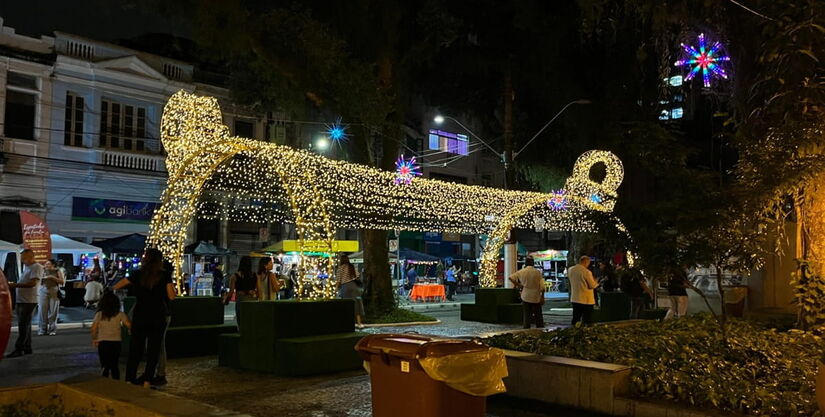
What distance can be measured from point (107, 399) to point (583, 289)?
391 inches

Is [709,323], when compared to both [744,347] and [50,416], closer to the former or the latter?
[744,347]

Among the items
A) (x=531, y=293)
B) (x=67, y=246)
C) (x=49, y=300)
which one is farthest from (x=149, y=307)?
(x=67, y=246)

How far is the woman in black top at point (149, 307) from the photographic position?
26.6 feet

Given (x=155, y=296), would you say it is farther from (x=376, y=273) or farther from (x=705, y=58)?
(x=376, y=273)

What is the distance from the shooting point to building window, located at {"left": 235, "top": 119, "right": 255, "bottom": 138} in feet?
106

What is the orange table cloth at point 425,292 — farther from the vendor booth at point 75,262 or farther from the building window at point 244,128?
the vendor booth at point 75,262

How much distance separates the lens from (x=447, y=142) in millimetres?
42250

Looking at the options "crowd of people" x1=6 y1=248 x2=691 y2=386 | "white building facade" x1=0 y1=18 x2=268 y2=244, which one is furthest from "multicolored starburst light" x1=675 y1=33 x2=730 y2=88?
"white building facade" x1=0 y1=18 x2=268 y2=244

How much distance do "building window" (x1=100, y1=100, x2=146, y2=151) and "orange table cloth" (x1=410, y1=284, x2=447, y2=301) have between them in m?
12.5

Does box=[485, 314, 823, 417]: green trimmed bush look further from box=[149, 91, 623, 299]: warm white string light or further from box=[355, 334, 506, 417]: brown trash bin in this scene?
box=[355, 334, 506, 417]: brown trash bin

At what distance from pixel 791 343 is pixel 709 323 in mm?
1618

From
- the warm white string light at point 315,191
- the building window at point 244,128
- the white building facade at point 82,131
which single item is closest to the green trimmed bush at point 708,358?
the warm white string light at point 315,191

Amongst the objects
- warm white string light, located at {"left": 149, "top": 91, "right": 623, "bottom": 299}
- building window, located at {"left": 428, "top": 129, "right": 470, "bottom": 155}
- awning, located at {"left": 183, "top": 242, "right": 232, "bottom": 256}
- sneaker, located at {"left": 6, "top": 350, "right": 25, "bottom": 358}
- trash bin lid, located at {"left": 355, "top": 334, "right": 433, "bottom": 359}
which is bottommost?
sneaker, located at {"left": 6, "top": 350, "right": 25, "bottom": 358}

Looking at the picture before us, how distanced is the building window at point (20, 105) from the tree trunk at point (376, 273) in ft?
46.2
